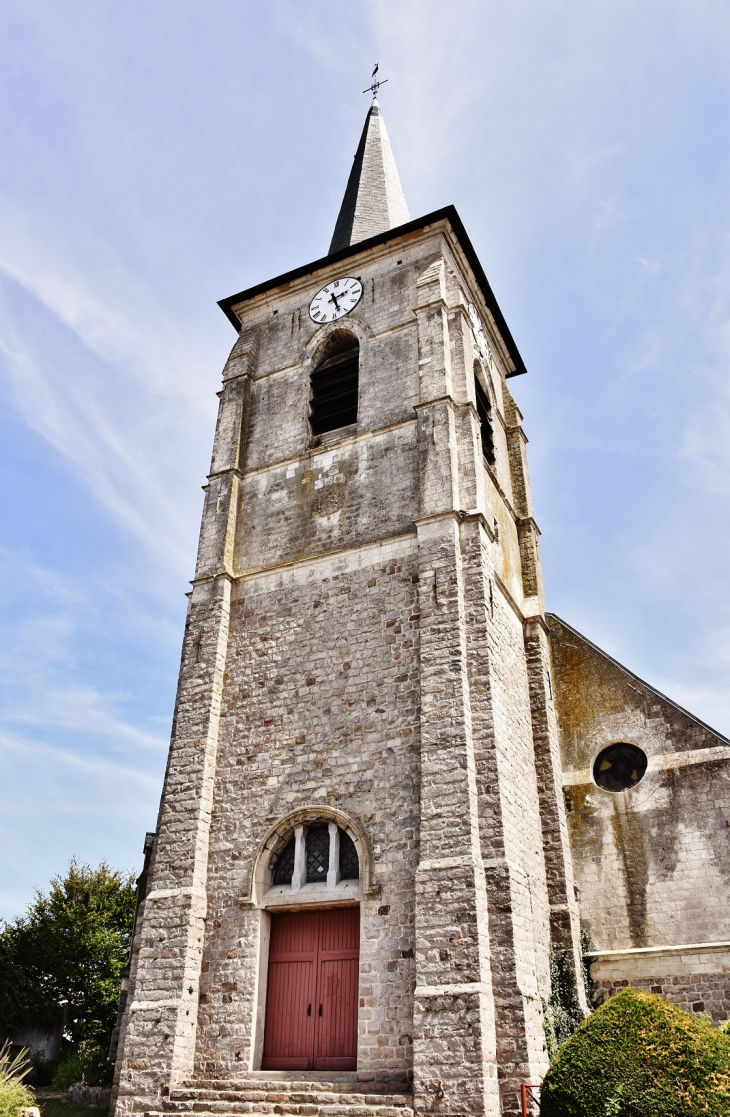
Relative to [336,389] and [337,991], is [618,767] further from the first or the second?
[336,389]

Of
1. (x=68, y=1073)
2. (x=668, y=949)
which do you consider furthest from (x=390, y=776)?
(x=68, y=1073)

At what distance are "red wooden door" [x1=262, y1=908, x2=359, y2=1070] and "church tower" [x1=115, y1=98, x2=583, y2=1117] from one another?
3 cm

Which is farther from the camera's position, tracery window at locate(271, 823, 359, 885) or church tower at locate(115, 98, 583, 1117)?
tracery window at locate(271, 823, 359, 885)

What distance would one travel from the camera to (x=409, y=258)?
1522 cm

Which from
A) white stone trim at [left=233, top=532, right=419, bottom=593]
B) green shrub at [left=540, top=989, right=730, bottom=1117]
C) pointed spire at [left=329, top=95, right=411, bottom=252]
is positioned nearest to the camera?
green shrub at [left=540, top=989, right=730, bottom=1117]

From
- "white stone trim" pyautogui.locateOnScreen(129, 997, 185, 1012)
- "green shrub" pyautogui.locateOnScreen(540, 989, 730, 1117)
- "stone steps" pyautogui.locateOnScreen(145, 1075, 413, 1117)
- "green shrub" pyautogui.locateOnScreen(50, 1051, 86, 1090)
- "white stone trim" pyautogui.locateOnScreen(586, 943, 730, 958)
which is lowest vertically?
"green shrub" pyautogui.locateOnScreen(50, 1051, 86, 1090)

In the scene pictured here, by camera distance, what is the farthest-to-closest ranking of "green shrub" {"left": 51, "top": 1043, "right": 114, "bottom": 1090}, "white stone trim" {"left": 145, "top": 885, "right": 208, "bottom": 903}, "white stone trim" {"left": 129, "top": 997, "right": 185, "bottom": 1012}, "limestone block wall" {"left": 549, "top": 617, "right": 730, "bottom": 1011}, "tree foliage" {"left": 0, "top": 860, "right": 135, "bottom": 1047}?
"tree foliage" {"left": 0, "top": 860, "right": 135, "bottom": 1047}, "green shrub" {"left": 51, "top": 1043, "right": 114, "bottom": 1090}, "limestone block wall" {"left": 549, "top": 617, "right": 730, "bottom": 1011}, "white stone trim" {"left": 145, "top": 885, "right": 208, "bottom": 903}, "white stone trim" {"left": 129, "top": 997, "right": 185, "bottom": 1012}

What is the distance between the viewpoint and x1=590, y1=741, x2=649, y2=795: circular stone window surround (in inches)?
508

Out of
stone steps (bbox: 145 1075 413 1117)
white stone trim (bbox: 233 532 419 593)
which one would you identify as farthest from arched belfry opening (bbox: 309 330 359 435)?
stone steps (bbox: 145 1075 413 1117)

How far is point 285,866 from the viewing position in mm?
10664

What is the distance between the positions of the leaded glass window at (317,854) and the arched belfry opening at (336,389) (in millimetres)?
6747

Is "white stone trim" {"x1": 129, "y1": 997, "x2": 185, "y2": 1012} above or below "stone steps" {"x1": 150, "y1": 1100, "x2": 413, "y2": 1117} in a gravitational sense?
above

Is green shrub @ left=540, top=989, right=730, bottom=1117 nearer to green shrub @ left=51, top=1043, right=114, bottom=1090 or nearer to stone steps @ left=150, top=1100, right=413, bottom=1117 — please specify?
stone steps @ left=150, top=1100, right=413, bottom=1117

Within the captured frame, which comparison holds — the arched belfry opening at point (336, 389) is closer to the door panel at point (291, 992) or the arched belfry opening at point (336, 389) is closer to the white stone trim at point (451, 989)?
the door panel at point (291, 992)
